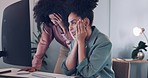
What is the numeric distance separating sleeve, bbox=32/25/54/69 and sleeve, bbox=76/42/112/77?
0.58 m

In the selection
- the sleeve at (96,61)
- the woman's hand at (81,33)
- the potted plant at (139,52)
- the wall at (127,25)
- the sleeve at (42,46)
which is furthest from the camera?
the potted plant at (139,52)

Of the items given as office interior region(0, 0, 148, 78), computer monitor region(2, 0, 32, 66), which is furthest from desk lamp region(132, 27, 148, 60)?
computer monitor region(2, 0, 32, 66)

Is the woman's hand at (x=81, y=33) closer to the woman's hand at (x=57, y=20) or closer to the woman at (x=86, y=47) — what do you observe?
the woman at (x=86, y=47)

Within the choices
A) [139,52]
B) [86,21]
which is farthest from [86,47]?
[139,52]

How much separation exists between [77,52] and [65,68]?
0.63 ft

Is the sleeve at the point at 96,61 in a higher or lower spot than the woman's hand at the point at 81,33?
lower

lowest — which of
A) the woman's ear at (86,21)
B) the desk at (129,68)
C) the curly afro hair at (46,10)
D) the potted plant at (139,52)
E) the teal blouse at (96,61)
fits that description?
the desk at (129,68)

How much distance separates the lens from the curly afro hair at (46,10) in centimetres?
229

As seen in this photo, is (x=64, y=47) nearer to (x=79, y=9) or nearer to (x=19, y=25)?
(x=79, y=9)

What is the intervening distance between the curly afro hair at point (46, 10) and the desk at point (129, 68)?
1.37 meters

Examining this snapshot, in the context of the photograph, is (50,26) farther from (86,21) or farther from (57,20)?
(86,21)

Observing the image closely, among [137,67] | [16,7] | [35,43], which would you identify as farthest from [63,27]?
[137,67]

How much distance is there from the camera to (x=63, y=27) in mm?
2305

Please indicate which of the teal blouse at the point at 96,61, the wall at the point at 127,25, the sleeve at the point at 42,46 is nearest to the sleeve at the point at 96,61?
the teal blouse at the point at 96,61
